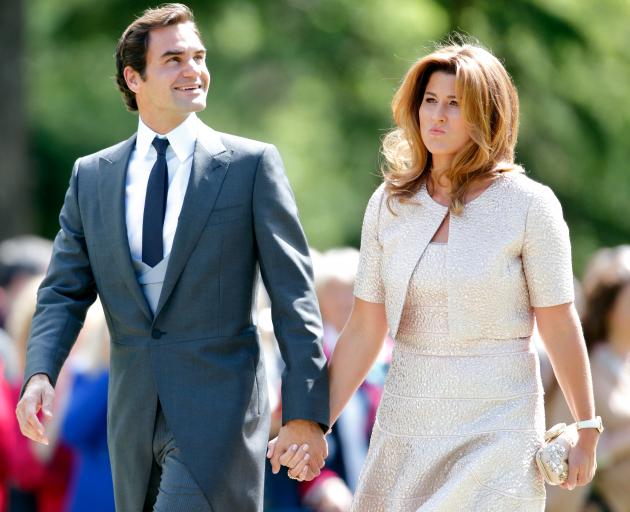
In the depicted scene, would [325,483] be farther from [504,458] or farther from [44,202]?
[44,202]

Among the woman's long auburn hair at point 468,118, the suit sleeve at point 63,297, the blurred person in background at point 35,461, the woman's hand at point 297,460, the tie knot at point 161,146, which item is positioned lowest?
the blurred person in background at point 35,461

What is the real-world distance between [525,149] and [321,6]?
118 inches

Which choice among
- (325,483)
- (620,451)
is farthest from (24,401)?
(620,451)

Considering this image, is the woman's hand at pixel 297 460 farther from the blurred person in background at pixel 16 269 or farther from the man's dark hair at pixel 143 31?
the blurred person in background at pixel 16 269

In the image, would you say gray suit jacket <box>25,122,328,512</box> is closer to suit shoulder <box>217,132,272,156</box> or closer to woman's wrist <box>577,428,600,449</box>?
suit shoulder <box>217,132,272,156</box>

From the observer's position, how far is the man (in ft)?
16.6

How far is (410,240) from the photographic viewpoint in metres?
5.00

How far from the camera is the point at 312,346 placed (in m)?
5.11

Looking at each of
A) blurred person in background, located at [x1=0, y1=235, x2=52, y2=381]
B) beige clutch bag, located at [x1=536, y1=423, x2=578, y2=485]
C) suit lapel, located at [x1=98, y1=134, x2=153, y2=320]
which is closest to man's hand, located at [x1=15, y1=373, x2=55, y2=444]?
suit lapel, located at [x1=98, y1=134, x2=153, y2=320]

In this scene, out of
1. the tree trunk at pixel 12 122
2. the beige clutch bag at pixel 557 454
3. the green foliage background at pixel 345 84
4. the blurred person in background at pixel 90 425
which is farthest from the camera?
the tree trunk at pixel 12 122

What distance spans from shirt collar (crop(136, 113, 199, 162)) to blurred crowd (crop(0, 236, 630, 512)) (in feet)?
4.93

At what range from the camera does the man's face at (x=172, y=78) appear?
5.25 metres

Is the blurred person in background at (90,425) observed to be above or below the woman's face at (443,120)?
below

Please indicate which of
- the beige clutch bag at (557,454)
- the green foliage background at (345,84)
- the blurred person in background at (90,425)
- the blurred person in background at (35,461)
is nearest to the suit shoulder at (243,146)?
the beige clutch bag at (557,454)
